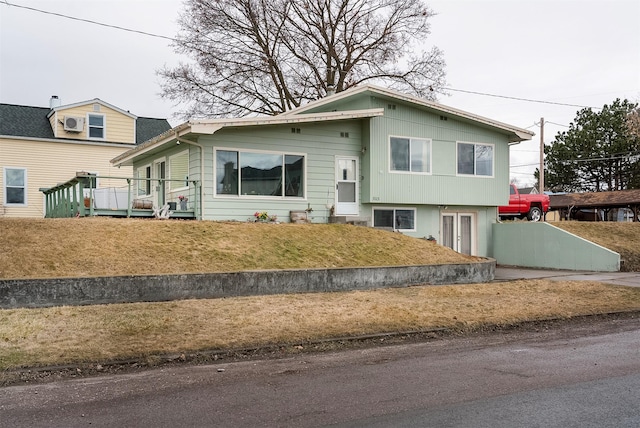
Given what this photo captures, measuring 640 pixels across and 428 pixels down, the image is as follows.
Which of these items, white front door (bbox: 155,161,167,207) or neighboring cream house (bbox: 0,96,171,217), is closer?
white front door (bbox: 155,161,167,207)

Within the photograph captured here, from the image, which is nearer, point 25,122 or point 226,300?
point 226,300

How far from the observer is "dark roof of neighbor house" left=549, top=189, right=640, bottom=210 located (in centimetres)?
3544

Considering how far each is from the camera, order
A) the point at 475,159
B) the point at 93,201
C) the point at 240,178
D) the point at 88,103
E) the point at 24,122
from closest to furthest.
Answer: the point at 93,201
the point at 240,178
the point at 475,159
the point at 24,122
the point at 88,103

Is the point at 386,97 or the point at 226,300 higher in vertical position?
the point at 386,97

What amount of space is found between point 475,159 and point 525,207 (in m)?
8.20

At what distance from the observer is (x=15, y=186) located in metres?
25.6

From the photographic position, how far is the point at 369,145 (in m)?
20.2

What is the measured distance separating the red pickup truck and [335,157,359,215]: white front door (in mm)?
11746

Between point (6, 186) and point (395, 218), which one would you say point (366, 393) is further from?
point (6, 186)

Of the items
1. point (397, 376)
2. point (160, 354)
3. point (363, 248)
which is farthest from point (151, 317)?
point (363, 248)

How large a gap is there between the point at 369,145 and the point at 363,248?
5351mm

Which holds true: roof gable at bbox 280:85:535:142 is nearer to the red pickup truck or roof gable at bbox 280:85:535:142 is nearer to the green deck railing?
the green deck railing

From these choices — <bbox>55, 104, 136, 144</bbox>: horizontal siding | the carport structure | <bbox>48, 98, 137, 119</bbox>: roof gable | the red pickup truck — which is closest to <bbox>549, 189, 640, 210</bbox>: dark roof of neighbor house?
the carport structure

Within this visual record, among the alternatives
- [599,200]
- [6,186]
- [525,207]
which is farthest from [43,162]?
[599,200]
